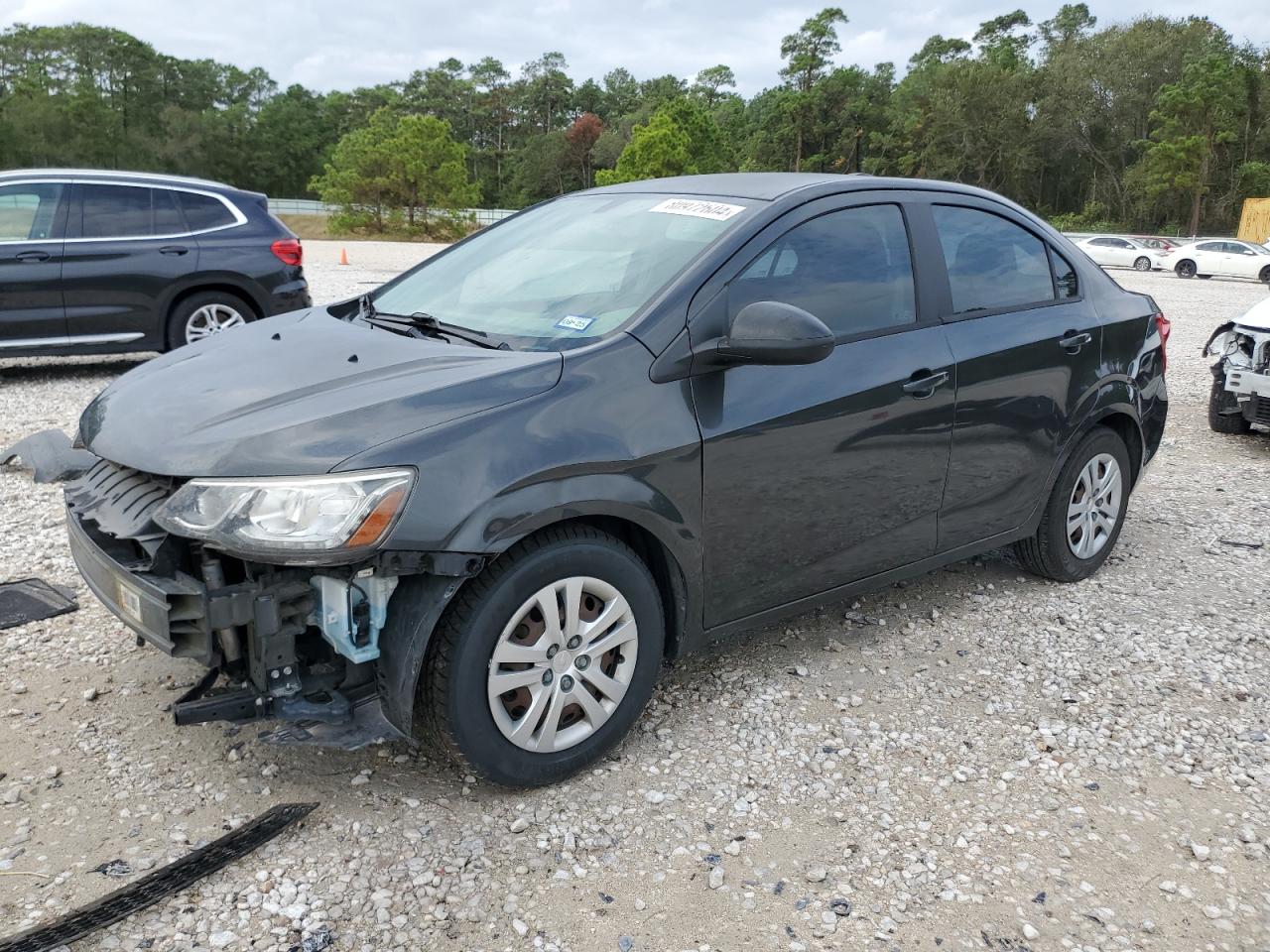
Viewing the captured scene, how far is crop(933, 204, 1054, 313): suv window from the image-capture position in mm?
3943

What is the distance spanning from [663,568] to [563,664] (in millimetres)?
445

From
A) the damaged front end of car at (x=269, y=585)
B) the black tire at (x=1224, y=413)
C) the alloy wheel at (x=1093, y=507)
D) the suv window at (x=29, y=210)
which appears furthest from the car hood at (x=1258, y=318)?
the suv window at (x=29, y=210)

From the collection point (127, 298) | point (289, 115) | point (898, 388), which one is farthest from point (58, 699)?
point (289, 115)

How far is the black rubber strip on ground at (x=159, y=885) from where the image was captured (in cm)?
233

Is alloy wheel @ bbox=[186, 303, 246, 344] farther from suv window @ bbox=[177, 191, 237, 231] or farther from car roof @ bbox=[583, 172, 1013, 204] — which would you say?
car roof @ bbox=[583, 172, 1013, 204]

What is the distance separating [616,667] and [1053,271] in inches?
107

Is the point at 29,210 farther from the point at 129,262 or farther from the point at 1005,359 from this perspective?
the point at 1005,359

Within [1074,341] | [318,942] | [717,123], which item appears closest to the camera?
[318,942]

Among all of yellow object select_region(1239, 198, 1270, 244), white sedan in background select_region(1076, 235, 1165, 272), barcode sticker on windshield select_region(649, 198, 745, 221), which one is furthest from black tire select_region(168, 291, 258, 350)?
Result: yellow object select_region(1239, 198, 1270, 244)

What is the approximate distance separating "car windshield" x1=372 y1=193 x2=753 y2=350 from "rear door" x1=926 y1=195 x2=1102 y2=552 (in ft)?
3.46

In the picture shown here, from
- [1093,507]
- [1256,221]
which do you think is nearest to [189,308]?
[1093,507]

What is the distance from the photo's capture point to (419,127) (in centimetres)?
4659

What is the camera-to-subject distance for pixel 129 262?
27.0 ft

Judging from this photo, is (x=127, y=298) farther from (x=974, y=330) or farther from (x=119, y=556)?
(x=974, y=330)
